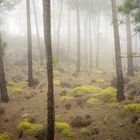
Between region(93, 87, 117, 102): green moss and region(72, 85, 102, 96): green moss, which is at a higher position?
region(72, 85, 102, 96): green moss

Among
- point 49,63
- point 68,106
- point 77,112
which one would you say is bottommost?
point 77,112

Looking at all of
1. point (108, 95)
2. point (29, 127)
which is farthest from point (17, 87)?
point (29, 127)

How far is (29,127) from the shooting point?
14.0 metres

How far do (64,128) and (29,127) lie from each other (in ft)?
6.32

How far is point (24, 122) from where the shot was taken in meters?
14.6

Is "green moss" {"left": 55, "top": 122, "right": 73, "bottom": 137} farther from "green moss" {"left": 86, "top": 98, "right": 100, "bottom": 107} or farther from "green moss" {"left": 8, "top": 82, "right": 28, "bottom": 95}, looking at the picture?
"green moss" {"left": 8, "top": 82, "right": 28, "bottom": 95}

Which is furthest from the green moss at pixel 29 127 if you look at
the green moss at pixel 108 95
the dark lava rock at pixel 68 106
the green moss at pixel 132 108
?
the green moss at pixel 108 95

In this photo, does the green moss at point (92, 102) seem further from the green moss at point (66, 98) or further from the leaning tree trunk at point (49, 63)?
the leaning tree trunk at point (49, 63)

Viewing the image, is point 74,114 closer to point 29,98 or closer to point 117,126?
point 117,126

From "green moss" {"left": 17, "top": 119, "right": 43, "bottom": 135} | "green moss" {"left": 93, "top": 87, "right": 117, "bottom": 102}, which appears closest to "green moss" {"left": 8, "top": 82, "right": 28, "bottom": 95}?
"green moss" {"left": 17, "top": 119, "right": 43, "bottom": 135}

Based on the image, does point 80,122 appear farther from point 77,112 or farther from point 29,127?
point 29,127

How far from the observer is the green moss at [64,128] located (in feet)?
43.0

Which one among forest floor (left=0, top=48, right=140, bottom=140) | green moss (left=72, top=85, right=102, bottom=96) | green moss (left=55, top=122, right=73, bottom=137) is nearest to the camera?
forest floor (left=0, top=48, right=140, bottom=140)

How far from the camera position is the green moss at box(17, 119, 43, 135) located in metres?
13.6
